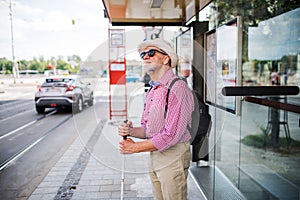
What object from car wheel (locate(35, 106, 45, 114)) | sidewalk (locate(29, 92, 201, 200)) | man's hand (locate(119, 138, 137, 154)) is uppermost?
man's hand (locate(119, 138, 137, 154))

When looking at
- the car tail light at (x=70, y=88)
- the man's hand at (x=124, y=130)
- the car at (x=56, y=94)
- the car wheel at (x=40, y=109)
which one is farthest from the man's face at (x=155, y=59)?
the car wheel at (x=40, y=109)

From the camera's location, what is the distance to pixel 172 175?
157cm

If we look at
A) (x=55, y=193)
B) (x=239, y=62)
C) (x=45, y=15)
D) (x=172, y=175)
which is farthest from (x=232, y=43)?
(x=45, y=15)

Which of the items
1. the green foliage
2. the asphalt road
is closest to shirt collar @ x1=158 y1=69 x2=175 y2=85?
the asphalt road

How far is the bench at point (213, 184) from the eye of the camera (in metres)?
2.93

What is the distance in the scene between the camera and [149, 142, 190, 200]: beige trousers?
1.56 meters

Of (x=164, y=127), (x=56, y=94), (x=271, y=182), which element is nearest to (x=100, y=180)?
(x=271, y=182)

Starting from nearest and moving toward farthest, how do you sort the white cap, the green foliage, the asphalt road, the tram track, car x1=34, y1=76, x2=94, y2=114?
the white cap < the asphalt road < the tram track < the green foliage < car x1=34, y1=76, x2=94, y2=114

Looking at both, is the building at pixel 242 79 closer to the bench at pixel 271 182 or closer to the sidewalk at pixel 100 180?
the bench at pixel 271 182

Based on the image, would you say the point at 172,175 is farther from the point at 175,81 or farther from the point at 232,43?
the point at 232,43

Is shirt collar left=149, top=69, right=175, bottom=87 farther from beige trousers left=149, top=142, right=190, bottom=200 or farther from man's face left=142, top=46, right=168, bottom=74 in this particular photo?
beige trousers left=149, top=142, right=190, bottom=200

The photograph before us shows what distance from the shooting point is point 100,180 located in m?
3.34

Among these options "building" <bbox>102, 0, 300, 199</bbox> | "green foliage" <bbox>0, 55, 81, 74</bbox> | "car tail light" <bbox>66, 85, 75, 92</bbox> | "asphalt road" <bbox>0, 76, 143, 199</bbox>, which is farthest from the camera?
"car tail light" <bbox>66, 85, 75, 92</bbox>

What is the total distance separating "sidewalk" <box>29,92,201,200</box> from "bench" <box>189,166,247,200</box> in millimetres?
88
